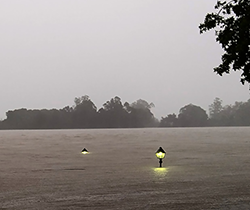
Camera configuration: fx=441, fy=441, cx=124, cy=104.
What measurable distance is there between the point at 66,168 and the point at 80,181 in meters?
5.62

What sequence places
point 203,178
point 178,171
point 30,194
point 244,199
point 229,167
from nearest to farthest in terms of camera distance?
1. point 244,199
2. point 30,194
3. point 203,178
4. point 178,171
5. point 229,167

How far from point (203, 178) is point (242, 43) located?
570cm

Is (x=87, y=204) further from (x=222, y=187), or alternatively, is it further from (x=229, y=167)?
(x=229, y=167)

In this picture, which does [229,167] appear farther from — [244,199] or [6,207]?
[6,207]

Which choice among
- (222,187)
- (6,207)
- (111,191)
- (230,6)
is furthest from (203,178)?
(6,207)

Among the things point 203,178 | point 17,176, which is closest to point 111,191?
point 203,178

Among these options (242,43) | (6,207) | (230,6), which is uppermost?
(230,6)

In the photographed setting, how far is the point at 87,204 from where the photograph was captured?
12.0 meters

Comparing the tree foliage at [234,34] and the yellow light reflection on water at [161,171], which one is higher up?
the tree foliage at [234,34]

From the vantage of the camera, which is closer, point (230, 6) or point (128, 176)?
point (230, 6)

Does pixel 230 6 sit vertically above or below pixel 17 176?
above

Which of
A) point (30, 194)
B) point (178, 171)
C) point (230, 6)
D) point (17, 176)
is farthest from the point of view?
point (178, 171)

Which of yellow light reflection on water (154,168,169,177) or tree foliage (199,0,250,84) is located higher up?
tree foliage (199,0,250,84)

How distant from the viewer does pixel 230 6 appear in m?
16.3
